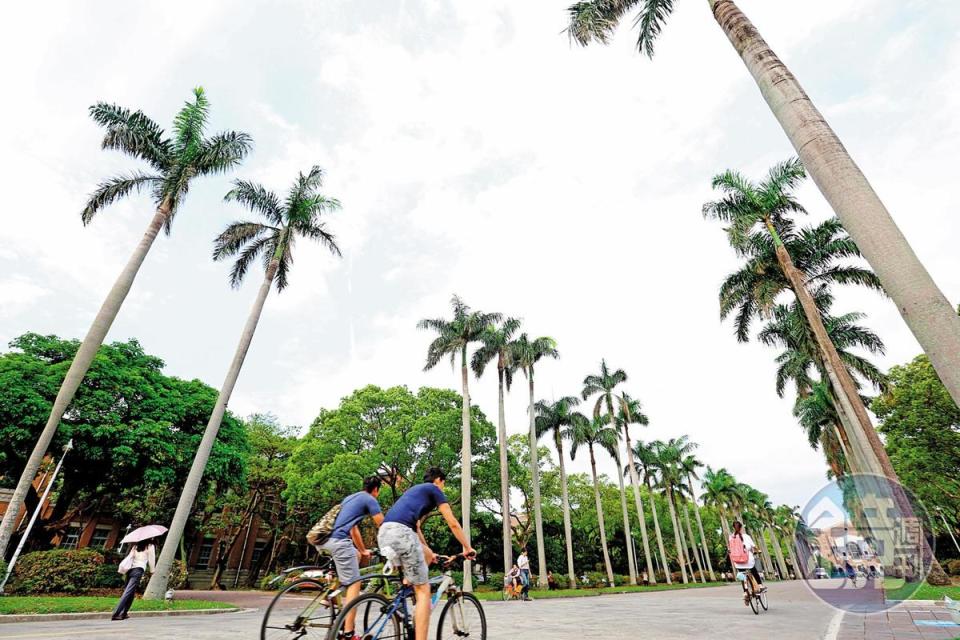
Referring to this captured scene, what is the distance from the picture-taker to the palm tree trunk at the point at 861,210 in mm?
5117

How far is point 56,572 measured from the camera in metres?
16.8

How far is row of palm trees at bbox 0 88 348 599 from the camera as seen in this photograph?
14852 millimetres

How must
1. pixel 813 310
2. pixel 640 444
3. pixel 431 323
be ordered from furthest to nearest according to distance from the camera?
pixel 640 444 → pixel 431 323 → pixel 813 310

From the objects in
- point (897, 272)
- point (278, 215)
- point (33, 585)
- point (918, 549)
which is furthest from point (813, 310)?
point (33, 585)

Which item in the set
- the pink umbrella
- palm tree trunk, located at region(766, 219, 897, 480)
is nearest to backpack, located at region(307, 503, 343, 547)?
the pink umbrella

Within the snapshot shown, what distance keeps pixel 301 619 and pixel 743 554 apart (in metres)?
9.89

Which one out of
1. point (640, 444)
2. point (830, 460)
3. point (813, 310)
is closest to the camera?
point (813, 310)

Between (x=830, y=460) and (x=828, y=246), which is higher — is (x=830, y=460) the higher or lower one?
the lower one

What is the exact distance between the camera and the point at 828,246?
2056 cm

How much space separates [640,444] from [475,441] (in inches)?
1133

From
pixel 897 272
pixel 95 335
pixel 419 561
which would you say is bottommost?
pixel 419 561

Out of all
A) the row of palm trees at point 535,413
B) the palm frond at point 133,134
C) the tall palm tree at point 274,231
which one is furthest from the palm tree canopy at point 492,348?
the palm frond at point 133,134

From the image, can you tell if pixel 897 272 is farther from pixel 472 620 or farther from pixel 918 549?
pixel 918 549

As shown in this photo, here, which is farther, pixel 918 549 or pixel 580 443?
pixel 580 443
